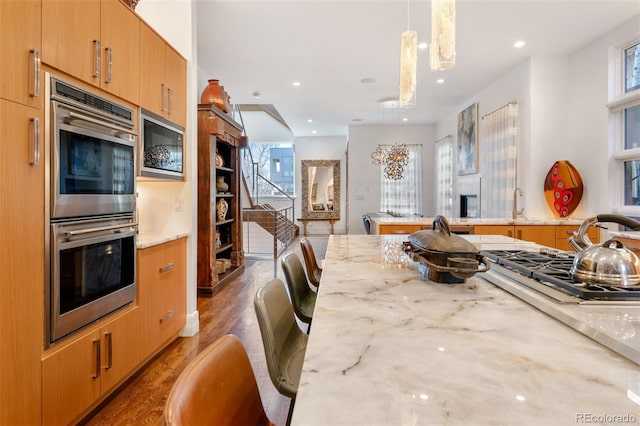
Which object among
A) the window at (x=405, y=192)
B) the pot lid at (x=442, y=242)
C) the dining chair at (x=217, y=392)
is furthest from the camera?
the window at (x=405, y=192)

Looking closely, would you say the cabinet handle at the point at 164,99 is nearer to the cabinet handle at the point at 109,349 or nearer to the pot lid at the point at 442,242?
the cabinet handle at the point at 109,349

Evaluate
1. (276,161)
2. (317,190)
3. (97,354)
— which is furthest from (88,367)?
(276,161)

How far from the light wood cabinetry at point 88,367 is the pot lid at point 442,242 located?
161cm

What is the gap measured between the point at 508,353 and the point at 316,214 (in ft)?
32.1

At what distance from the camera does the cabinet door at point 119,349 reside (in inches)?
70.6

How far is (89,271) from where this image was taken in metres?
1.70

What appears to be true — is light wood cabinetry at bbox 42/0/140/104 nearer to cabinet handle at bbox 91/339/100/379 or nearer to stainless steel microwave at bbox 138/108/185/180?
stainless steel microwave at bbox 138/108/185/180

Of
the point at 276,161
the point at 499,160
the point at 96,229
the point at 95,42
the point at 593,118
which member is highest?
the point at 276,161

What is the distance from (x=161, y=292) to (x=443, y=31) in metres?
2.35

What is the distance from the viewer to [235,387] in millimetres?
801

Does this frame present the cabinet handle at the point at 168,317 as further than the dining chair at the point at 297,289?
Yes

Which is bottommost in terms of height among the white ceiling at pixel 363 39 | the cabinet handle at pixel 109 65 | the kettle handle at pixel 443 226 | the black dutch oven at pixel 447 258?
the black dutch oven at pixel 447 258

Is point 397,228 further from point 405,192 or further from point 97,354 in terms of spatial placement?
point 405,192

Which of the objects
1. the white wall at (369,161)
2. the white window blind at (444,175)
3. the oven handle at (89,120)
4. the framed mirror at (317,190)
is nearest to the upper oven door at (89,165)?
the oven handle at (89,120)
